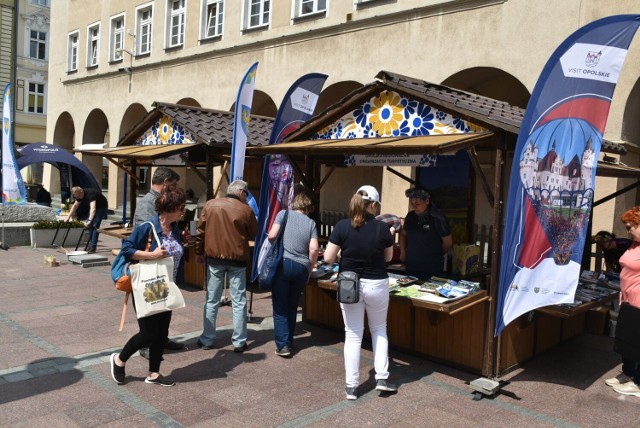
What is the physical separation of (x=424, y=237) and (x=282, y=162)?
93.7 inches

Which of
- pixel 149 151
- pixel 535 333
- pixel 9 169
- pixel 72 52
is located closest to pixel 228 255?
pixel 535 333

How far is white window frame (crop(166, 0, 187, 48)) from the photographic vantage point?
1944 centimetres

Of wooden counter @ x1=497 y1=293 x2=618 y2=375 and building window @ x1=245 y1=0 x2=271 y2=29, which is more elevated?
building window @ x1=245 y1=0 x2=271 y2=29

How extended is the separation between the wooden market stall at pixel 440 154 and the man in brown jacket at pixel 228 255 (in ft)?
2.85

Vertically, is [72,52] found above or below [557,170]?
above

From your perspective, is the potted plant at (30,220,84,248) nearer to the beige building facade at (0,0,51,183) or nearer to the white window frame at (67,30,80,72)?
the white window frame at (67,30,80,72)

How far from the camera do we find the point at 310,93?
7.73 m

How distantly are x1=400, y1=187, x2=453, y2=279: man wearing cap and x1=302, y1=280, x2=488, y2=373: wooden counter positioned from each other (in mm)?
454

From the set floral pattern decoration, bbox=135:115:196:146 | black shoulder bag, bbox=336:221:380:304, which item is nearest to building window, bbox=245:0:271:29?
floral pattern decoration, bbox=135:115:196:146

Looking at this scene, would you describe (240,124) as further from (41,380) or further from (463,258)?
(41,380)

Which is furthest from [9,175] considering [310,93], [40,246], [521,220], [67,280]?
[521,220]

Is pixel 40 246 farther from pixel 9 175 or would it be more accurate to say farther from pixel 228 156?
pixel 228 156

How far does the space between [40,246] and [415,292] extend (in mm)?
10729

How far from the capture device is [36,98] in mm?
38875
